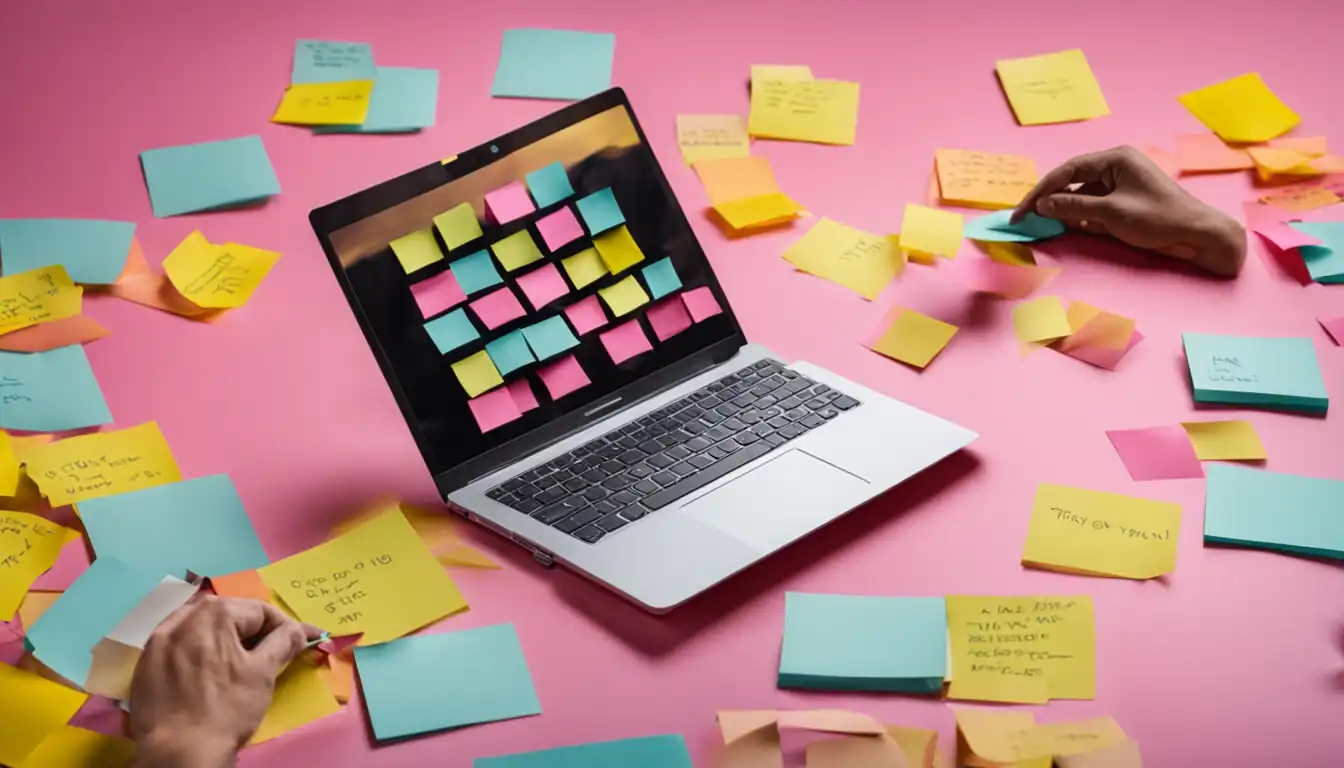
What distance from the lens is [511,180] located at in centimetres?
125

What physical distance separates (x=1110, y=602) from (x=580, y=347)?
49 centimetres

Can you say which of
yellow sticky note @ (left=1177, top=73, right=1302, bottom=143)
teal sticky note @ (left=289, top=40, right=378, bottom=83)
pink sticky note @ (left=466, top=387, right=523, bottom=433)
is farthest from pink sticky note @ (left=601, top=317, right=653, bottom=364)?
yellow sticky note @ (left=1177, top=73, right=1302, bottom=143)

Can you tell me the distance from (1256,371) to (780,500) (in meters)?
0.53

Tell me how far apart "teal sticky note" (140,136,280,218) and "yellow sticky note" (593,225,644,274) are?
20.6 inches

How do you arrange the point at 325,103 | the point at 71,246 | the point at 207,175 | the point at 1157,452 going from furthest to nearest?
the point at 325,103
the point at 207,175
the point at 71,246
the point at 1157,452

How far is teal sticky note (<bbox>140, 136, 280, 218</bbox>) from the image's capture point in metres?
1.60

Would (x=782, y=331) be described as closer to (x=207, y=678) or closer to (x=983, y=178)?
(x=983, y=178)

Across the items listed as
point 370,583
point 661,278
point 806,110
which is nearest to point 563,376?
point 661,278

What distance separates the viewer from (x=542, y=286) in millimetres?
1244

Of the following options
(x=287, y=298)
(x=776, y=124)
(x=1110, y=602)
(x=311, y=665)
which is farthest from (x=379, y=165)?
(x=1110, y=602)

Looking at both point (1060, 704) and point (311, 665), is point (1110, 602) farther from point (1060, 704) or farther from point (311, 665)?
point (311, 665)

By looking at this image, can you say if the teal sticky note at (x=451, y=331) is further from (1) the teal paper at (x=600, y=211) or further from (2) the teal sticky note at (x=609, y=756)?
(2) the teal sticky note at (x=609, y=756)

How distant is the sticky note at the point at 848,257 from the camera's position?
1521 mm

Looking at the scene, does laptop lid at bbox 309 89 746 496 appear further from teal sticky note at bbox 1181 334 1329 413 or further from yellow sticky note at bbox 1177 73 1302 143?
yellow sticky note at bbox 1177 73 1302 143
